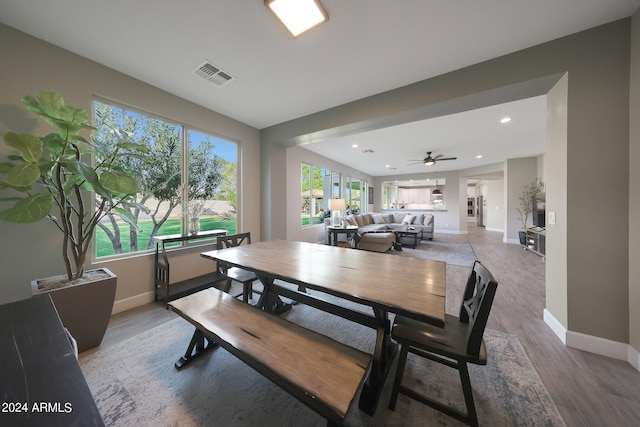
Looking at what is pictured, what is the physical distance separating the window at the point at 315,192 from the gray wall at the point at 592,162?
427 cm

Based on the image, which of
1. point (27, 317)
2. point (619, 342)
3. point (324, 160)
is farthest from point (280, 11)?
point (324, 160)

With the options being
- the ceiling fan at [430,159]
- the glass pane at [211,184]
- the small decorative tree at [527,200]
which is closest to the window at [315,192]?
the glass pane at [211,184]

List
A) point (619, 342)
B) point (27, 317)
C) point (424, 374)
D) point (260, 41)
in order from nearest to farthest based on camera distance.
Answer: point (27, 317) < point (424, 374) < point (619, 342) < point (260, 41)

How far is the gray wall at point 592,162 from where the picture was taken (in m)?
1.70

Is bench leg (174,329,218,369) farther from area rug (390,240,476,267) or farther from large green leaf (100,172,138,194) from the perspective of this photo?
area rug (390,240,476,267)

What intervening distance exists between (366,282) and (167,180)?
9.71 feet

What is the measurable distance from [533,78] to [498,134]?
2.99m

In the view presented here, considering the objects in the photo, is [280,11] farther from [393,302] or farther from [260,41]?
[393,302]

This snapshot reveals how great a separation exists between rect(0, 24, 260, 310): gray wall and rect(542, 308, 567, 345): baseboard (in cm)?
433

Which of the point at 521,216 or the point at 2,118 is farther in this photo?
the point at 521,216

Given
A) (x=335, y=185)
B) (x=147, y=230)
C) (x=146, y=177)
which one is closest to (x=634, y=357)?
(x=147, y=230)

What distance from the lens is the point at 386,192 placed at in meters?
10.8

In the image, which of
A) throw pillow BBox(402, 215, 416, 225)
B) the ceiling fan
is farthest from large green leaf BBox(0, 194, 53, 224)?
throw pillow BBox(402, 215, 416, 225)

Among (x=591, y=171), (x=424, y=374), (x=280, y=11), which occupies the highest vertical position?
(x=280, y=11)
